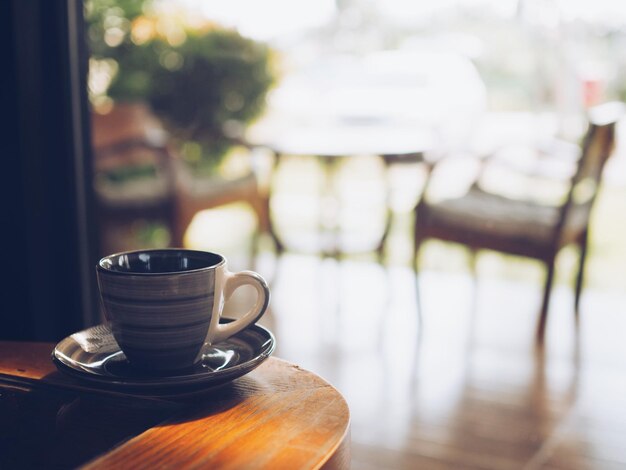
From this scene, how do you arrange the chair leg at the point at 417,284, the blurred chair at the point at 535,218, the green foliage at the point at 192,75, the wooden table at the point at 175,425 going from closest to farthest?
the wooden table at the point at 175,425
the blurred chair at the point at 535,218
the chair leg at the point at 417,284
the green foliage at the point at 192,75

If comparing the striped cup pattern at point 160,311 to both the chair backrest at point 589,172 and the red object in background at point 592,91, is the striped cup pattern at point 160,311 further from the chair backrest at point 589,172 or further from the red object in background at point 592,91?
the red object in background at point 592,91

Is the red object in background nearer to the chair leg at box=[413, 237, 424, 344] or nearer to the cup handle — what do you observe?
the chair leg at box=[413, 237, 424, 344]

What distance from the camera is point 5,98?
1200 millimetres

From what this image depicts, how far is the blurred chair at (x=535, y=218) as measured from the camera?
2.35 m

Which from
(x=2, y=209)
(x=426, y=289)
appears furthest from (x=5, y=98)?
(x=426, y=289)

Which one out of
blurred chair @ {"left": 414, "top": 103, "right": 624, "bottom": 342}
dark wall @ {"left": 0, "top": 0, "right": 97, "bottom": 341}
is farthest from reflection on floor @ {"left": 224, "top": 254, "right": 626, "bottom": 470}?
dark wall @ {"left": 0, "top": 0, "right": 97, "bottom": 341}

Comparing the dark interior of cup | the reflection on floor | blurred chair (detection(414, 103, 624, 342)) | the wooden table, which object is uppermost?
the dark interior of cup

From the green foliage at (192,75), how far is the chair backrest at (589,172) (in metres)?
1.94

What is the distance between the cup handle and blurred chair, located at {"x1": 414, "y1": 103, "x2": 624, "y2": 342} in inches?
74.1

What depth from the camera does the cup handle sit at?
61 centimetres

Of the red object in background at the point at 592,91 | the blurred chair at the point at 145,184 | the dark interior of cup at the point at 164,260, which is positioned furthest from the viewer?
the red object in background at the point at 592,91

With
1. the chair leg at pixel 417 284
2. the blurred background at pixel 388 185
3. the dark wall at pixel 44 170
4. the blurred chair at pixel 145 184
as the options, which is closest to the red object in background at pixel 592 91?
the blurred background at pixel 388 185

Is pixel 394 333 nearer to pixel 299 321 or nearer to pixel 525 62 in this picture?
pixel 299 321

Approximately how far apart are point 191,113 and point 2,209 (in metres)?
2.77
